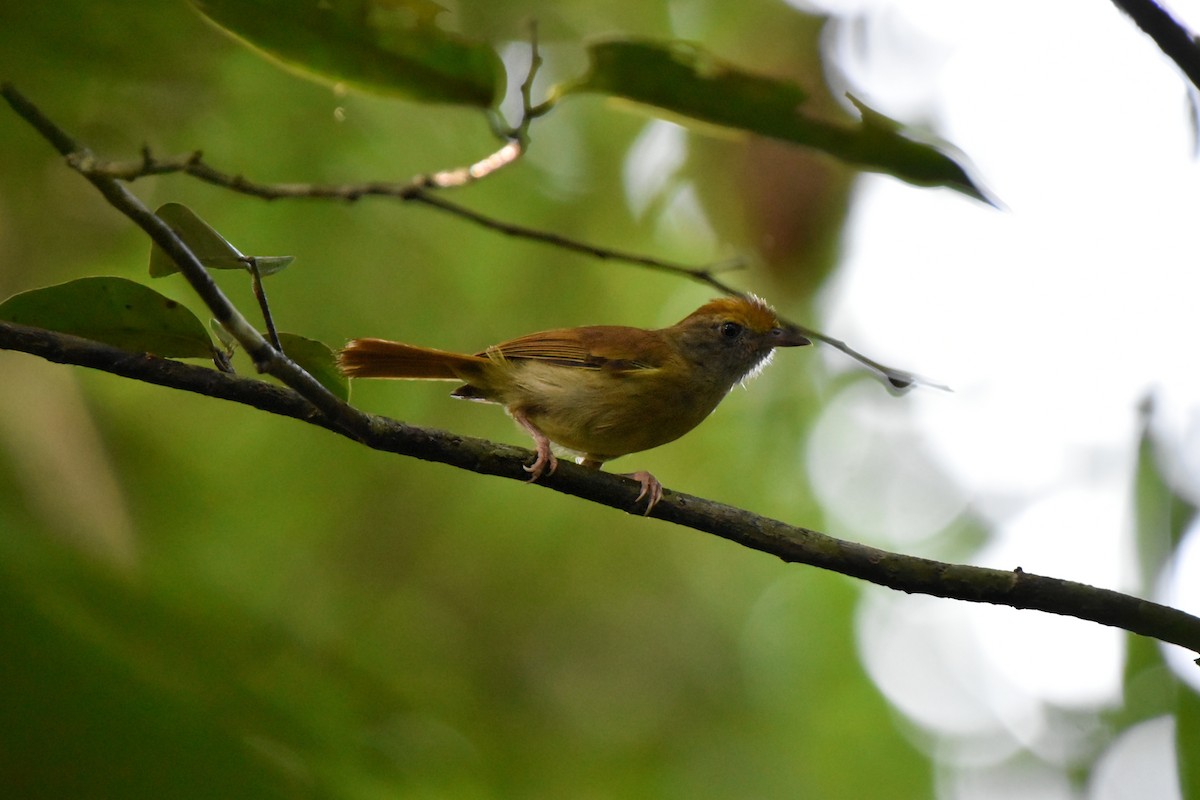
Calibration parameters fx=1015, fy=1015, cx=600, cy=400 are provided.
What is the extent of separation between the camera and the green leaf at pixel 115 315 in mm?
1866

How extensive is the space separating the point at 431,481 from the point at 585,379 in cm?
178

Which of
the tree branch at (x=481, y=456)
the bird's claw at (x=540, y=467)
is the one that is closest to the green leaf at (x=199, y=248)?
the tree branch at (x=481, y=456)

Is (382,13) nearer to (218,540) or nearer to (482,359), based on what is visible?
(482,359)

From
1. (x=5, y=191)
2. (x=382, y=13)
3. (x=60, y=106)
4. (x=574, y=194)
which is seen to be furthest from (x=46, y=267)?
(x=574, y=194)

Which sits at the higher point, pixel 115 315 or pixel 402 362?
pixel 402 362

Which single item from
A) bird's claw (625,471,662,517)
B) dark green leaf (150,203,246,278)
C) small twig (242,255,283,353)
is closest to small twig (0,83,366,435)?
small twig (242,255,283,353)

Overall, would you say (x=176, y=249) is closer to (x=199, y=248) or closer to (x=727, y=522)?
(x=199, y=248)

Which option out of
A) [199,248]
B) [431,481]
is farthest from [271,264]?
[431,481]

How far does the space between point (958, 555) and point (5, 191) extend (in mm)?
5920

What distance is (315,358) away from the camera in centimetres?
220

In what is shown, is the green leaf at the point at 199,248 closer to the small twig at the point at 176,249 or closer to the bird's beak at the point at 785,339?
the small twig at the point at 176,249

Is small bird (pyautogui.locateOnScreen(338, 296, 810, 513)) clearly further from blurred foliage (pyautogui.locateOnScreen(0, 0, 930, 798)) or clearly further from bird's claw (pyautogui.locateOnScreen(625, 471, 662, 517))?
bird's claw (pyautogui.locateOnScreen(625, 471, 662, 517))

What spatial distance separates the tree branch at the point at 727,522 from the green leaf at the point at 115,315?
6 centimetres

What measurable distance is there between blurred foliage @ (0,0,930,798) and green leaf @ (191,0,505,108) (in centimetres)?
21
